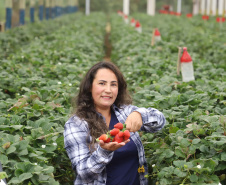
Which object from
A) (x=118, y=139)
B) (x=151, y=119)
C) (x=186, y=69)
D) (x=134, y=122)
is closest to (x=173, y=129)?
(x=151, y=119)

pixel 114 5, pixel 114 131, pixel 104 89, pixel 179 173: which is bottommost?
pixel 179 173

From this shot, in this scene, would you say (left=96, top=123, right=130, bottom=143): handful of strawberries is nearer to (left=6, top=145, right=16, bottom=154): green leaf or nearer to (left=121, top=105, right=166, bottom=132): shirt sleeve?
(left=121, top=105, right=166, bottom=132): shirt sleeve

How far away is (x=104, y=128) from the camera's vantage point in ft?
9.04

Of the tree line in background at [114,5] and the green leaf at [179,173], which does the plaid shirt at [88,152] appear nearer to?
the green leaf at [179,173]

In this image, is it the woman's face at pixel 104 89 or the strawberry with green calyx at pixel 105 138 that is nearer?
the strawberry with green calyx at pixel 105 138

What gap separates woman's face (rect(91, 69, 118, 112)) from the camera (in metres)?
2.82

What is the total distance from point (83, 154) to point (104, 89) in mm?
522

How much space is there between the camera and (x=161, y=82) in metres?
4.84

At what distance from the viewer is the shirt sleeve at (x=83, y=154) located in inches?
94.3

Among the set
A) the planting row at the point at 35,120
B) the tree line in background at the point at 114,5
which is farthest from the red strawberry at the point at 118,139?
the tree line in background at the point at 114,5

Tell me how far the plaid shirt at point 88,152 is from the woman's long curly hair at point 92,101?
0.05 metres

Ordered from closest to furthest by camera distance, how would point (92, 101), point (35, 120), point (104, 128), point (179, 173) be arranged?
point (179, 173), point (104, 128), point (92, 101), point (35, 120)

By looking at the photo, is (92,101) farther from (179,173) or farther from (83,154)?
(179,173)

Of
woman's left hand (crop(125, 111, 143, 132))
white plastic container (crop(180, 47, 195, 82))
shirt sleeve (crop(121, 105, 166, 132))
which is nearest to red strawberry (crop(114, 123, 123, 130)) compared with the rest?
woman's left hand (crop(125, 111, 143, 132))
